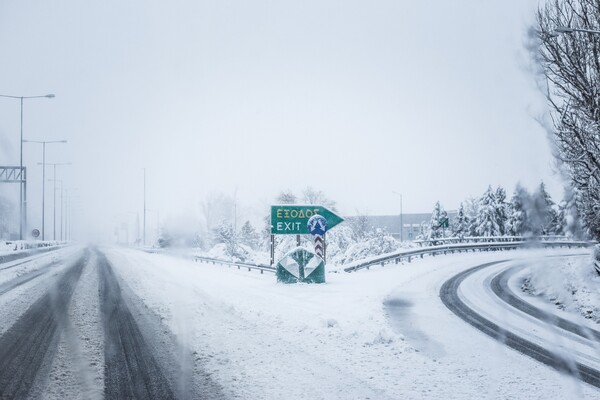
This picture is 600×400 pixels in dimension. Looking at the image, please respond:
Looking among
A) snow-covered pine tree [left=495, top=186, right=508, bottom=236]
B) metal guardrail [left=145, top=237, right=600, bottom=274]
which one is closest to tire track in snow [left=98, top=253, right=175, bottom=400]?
metal guardrail [left=145, top=237, right=600, bottom=274]

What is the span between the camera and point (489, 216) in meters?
59.8

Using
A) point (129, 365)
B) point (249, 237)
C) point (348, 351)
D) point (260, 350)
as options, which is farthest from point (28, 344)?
point (249, 237)

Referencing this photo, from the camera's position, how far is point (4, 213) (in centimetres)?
6881

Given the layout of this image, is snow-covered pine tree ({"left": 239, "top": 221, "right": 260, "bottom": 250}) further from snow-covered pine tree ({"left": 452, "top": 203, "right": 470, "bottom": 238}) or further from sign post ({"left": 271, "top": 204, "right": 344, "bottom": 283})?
sign post ({"left": 271, "top": 204, "right": 344, "bottom": 283})

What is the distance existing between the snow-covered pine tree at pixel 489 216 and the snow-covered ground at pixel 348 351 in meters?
50.7

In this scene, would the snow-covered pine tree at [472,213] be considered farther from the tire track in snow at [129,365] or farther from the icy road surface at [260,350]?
Result: the tire track in snow at [129,365]

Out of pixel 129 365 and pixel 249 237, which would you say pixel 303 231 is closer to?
pixel 129 365

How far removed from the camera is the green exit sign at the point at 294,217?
22.7 meters

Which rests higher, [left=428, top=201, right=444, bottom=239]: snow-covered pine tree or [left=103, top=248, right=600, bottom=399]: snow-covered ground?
[left=428, top=201, right=444, bottom=239]: snow-covered pine tree

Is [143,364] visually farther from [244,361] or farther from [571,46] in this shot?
[571,46]

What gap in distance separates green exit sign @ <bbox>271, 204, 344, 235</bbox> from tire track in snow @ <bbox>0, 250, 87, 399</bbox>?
12030mm

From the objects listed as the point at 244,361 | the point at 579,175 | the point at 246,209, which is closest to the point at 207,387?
the point at 244,361

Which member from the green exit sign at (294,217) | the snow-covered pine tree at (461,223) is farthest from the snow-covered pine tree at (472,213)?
the green exit sign at (294,217)

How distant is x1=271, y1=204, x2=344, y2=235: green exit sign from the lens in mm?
22656
